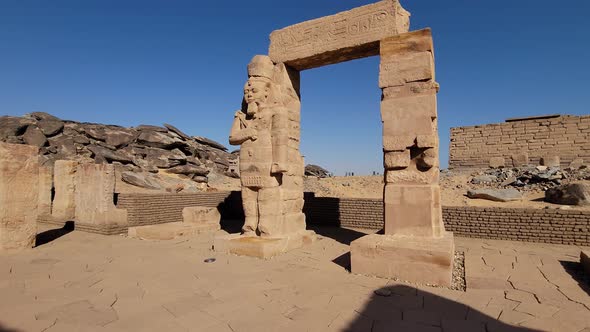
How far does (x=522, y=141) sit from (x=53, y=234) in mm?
17359

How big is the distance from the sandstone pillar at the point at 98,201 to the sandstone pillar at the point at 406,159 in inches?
237

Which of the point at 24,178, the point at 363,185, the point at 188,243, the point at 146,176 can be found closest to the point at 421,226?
the point at 188,243

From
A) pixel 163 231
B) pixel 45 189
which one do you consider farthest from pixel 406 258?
pixel 45 189

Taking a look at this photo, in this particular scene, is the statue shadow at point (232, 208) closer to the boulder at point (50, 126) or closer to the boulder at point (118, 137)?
the boulder at point (118, 137)

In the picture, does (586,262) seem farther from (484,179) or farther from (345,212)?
(484,179)

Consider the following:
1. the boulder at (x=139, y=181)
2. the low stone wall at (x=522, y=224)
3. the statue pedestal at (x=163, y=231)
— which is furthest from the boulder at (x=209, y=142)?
the low stone wall at (x=522, y=224)

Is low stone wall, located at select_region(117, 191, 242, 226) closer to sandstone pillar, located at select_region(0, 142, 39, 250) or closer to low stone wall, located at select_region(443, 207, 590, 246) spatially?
sandstone pillar, located at select_region(0, 142, 39, 250)

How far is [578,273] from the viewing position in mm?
4500

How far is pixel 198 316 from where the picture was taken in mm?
3084

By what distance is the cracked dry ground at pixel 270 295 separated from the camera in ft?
9.62

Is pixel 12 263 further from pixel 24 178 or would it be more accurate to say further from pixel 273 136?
pixel 273 136

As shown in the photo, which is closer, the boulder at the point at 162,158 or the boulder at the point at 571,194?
the boulder at the point at 571,194

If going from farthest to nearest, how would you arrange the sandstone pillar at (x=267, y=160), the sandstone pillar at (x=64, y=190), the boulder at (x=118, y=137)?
the boulder at (x=118, y=137) → the sandstone pillar at (x=64, y=190) → the sandstone pillar at (x=267, y=160)

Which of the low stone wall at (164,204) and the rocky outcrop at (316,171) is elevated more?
the rocky outcrop at (316,171)
